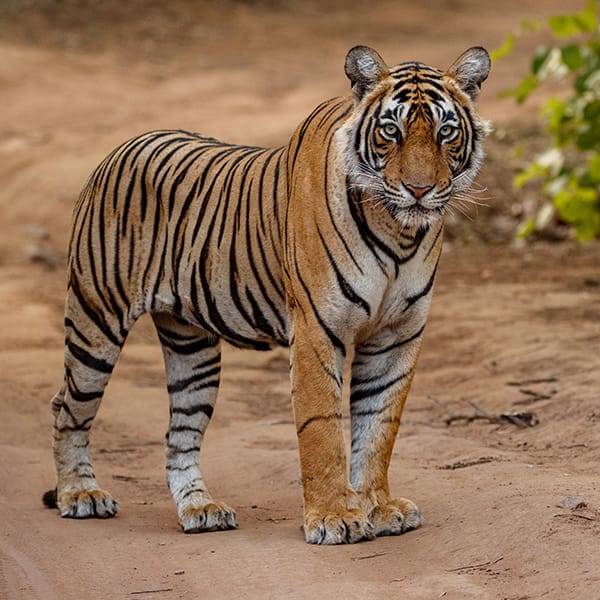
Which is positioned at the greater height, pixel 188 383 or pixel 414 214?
pixel 414 214

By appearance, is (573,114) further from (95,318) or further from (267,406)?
(95,318)

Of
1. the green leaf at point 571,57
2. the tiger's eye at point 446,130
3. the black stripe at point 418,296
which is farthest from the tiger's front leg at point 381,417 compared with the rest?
the green leaf at point 571,57

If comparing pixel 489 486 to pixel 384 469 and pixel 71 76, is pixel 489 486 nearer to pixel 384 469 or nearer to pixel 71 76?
pixel 384 469

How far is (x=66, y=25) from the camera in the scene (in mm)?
17578

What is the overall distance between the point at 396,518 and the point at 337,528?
0.91 feet

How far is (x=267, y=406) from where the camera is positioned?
24.4ft

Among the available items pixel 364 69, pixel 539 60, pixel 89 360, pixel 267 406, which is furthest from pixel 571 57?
pixel 89 360

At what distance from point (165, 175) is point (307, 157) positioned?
80 centimetres

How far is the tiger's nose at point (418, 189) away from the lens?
4.30m

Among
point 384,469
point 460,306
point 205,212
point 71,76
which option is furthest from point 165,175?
point 71,76

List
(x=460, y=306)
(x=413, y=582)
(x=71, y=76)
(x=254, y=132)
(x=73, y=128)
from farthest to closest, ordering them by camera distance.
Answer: (x=71, y=76) < (x=73, y=128) < (x=254, y=132) < (x=460, y=306) < (x=413, y=582)

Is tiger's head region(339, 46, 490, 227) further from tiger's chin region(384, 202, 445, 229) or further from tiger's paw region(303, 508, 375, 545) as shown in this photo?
tiger's paw region(303, 508, 375, 545)

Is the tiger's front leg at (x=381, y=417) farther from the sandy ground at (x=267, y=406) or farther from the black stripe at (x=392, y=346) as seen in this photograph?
the sandy ground at (x=267, y=406)

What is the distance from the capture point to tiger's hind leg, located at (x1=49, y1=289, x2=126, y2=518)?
5383mm
